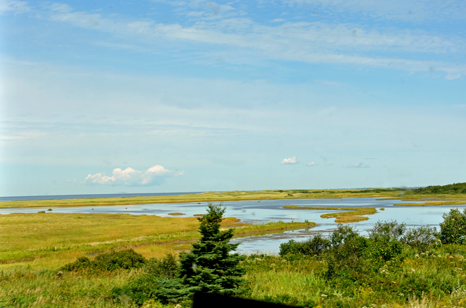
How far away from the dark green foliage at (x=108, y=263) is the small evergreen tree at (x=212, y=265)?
977 centimetres

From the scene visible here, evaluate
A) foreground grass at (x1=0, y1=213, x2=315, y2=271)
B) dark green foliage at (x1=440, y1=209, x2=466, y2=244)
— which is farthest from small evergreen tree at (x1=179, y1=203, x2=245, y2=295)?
dark green foliage at (x1=440, y1=209, x2=466, y2=244)

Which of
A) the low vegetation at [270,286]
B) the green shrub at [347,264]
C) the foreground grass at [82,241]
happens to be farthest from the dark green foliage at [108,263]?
the green shrub at [347,264]

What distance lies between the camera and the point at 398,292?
1195cm

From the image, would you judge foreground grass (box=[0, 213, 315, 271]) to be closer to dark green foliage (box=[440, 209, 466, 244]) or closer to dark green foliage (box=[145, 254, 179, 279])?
dark green foliage (box=[145, 254, 179, 279])

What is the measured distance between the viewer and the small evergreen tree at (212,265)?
13.0 metres

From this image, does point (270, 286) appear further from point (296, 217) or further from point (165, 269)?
point (296, 217)

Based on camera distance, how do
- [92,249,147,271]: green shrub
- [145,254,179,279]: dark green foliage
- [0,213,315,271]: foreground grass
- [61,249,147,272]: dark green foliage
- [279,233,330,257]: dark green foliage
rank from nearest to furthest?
[145,254,179,279]: dark green foliage → [61,249,147,272]: dark green foliage → [92,249,147,271]: green shrub → [279,233,330,257]: dark green foliage → [0,213,315,271]: foreground grass

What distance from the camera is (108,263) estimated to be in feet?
77.0

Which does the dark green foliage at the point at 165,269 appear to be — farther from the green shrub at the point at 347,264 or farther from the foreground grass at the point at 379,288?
the green shrub at the point at 347,264

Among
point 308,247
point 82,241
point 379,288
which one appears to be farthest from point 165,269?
point 82,241

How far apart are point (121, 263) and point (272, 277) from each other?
38.7ft

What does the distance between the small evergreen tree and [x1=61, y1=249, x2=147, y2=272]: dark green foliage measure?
9771 mm

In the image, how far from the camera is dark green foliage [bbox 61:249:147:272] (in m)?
21.9

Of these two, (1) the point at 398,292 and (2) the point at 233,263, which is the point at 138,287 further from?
(1) the point at 398,292
